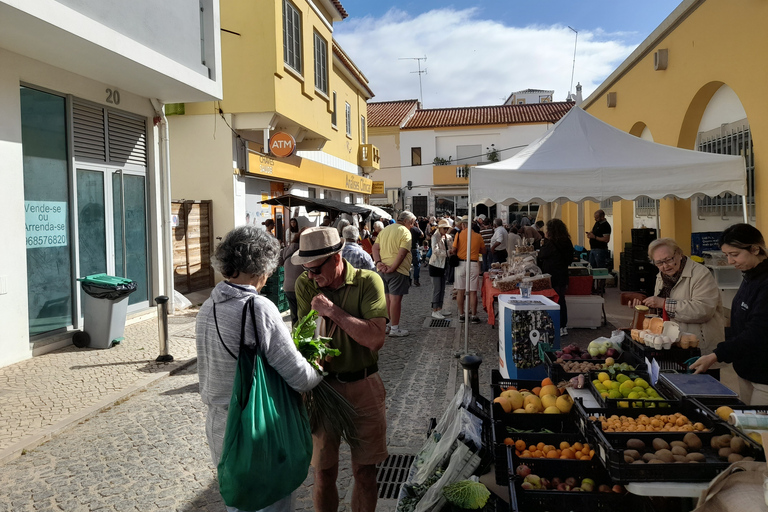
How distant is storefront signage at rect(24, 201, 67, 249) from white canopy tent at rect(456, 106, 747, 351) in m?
6.11

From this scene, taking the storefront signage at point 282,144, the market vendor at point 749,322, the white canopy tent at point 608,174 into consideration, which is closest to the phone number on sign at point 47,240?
the white canopy tent at point 608,174

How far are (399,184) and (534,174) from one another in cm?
3011

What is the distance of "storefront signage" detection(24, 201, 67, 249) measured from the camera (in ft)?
25.6

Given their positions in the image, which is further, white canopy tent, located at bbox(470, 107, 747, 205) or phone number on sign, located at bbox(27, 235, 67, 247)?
phone number on sign, located at bbox(27, 235, 67, 247)

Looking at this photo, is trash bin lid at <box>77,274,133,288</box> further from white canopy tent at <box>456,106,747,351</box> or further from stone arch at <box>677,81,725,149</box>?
stone arch at <box>677,81,725,149</box>

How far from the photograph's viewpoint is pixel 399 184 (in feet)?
120

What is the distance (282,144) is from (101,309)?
784 centimetres

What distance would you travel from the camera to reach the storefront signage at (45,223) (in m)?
7.82

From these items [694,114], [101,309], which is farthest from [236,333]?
[694,114]

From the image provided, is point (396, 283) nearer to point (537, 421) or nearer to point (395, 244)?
point (395, 244)

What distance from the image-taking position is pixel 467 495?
2469 millimetres

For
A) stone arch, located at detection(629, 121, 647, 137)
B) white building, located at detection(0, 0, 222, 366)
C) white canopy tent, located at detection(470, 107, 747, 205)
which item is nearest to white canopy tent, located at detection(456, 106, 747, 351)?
white canopy tent, located at detection(470, 107, 747, 205)

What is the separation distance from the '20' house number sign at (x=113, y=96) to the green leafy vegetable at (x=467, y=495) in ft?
30.4

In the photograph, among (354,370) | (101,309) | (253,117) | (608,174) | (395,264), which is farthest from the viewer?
(253,117)
